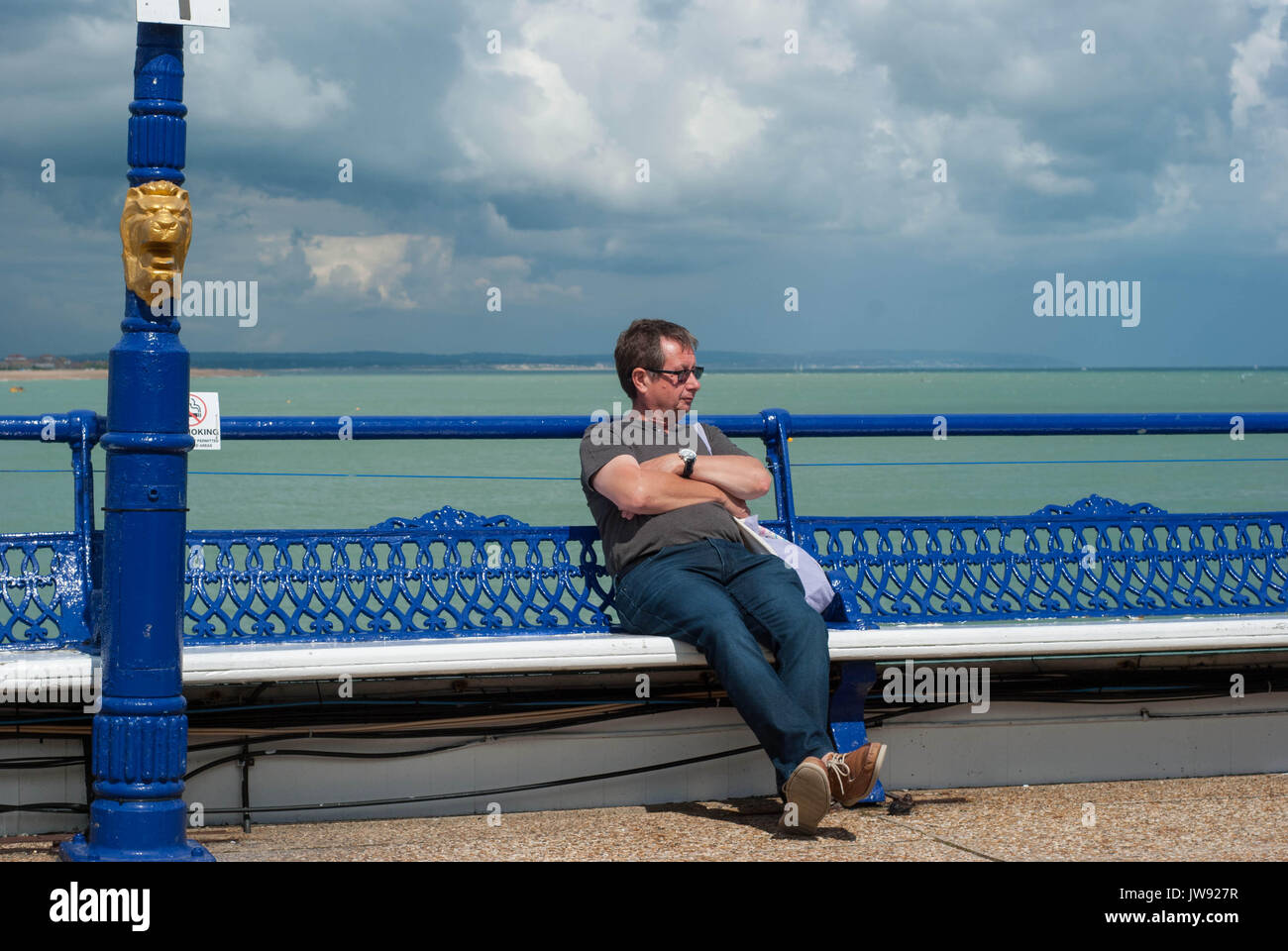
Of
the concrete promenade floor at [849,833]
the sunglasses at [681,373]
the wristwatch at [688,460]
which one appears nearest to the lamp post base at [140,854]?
the concrete promenade floor at [849,833]

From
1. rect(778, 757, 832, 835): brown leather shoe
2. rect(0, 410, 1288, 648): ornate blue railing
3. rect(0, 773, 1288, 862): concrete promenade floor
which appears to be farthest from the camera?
rect(0, 410, 1288, 648): ornate blue railing

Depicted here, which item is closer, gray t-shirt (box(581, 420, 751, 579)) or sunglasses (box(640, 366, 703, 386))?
gray t-shirt (box(581, 420, 751, 579))

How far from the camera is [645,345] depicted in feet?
16.7

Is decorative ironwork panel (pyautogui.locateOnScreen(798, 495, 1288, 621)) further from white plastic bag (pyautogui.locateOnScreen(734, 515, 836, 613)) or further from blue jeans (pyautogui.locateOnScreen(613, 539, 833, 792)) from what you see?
blue jeans (pyautogui.locateOnScreen(613, 539, 833, 792))

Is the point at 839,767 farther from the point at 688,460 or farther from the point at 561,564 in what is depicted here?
the point at 561,564

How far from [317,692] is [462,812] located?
65cm

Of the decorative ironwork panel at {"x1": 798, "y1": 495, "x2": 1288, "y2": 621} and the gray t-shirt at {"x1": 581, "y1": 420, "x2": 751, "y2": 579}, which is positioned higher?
the gray t-shirt at {"x1": 581, "y1": 420, "x2": 751, "y2": 579}

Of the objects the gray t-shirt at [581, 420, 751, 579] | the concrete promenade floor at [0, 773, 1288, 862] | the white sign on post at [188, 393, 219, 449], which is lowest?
the concrete promenade floor at [0, 773, 1288, 862]

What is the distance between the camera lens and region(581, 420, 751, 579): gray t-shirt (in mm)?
4914

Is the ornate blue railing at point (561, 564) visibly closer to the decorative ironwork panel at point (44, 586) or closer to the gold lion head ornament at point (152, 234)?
the decorative ironwork panel at point (44, 586)

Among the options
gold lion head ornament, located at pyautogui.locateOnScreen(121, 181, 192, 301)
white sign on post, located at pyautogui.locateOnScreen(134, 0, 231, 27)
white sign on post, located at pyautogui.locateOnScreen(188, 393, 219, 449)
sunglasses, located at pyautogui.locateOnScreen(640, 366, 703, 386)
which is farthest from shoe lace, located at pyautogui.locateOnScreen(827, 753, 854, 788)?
white sign on post, located at pyautogui.locateOnScreen(134, 0, 231, 27)

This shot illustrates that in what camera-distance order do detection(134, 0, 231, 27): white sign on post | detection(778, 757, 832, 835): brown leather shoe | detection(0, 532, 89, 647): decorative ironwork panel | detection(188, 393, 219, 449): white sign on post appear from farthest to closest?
1. detection(0, 532, 89, 647): decorative ironwork panel
2. detection(188, 393, 219, 449): white sign on post
3. detection(778, 757, 832, 835): brown leather shoe
4. detection(134, 0, 231, 27): white sign on post

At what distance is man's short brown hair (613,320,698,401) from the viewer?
509cm

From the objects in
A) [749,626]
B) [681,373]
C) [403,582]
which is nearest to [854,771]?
[749,626]
